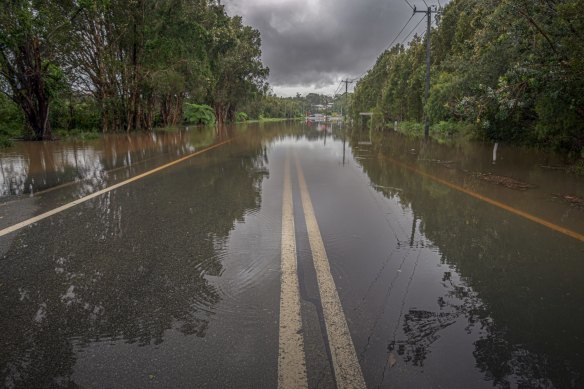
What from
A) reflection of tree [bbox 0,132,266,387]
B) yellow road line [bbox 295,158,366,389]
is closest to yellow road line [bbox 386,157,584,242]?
yellow road line [bbox 295,158,366,389]

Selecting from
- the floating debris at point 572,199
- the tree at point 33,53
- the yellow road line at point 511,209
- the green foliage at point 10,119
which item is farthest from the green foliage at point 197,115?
the floating debris at point 572,199

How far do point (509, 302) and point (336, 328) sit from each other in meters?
Result: 1.65

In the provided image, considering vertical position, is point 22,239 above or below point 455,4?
below

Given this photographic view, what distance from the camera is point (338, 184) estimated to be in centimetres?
909

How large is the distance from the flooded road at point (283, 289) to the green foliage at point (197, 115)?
4887cm

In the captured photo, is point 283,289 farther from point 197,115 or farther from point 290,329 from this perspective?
point 197,115

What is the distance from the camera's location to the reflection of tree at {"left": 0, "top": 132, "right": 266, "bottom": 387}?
2.73 metres

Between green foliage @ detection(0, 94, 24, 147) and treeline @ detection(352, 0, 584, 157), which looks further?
green foliage @ detection(0, 94, 24, 147)

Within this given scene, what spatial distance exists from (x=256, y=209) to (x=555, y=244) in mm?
4333

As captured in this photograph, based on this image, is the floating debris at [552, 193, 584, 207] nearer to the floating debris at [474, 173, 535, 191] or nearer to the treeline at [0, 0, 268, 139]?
the floating debris at [474, 173, 535, 191]

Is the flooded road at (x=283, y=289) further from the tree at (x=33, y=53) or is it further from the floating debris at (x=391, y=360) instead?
the tree at (x=33, y=53)

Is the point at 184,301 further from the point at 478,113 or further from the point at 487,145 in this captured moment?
the point at 487,145

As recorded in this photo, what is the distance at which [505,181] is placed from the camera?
382 inches

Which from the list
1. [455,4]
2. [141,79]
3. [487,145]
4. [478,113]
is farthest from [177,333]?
[455,4]
